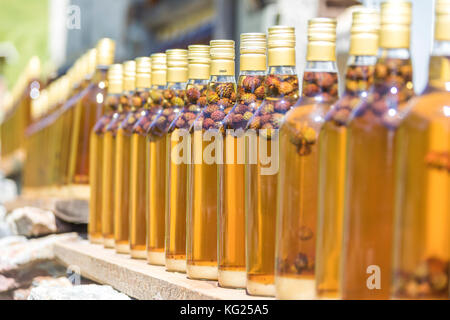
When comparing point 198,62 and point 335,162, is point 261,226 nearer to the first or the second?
point 335,162

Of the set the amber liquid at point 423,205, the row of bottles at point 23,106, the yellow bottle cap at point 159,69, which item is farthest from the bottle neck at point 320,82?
the row of bottles at point 23,106

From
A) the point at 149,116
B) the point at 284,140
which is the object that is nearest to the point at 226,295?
the point at 284,140

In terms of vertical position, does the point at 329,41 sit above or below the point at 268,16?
below

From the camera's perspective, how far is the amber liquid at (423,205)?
2.73 feet

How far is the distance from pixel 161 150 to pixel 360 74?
0.65 meters

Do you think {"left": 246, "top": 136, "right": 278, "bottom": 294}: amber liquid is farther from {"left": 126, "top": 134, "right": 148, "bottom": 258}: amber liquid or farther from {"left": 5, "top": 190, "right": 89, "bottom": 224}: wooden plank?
{"left": 5, "top": 190, "right": 89, "bottom": 224}: wooden plank

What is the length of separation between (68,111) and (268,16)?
147 cm

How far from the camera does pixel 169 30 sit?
6.47 m

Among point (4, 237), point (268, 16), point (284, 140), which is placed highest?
point (268, 16)

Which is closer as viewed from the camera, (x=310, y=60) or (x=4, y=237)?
(x=310, y=60)

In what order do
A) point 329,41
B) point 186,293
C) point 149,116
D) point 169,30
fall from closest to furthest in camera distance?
point 329,41
point 186,293
point 149,116
point 169,30

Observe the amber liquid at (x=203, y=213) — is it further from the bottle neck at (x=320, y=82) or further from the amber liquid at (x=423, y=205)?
the amber liquid at (x=423, y=205)

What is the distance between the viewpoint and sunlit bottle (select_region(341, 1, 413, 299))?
2.96 ft

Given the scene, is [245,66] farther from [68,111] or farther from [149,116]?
[68,111]
